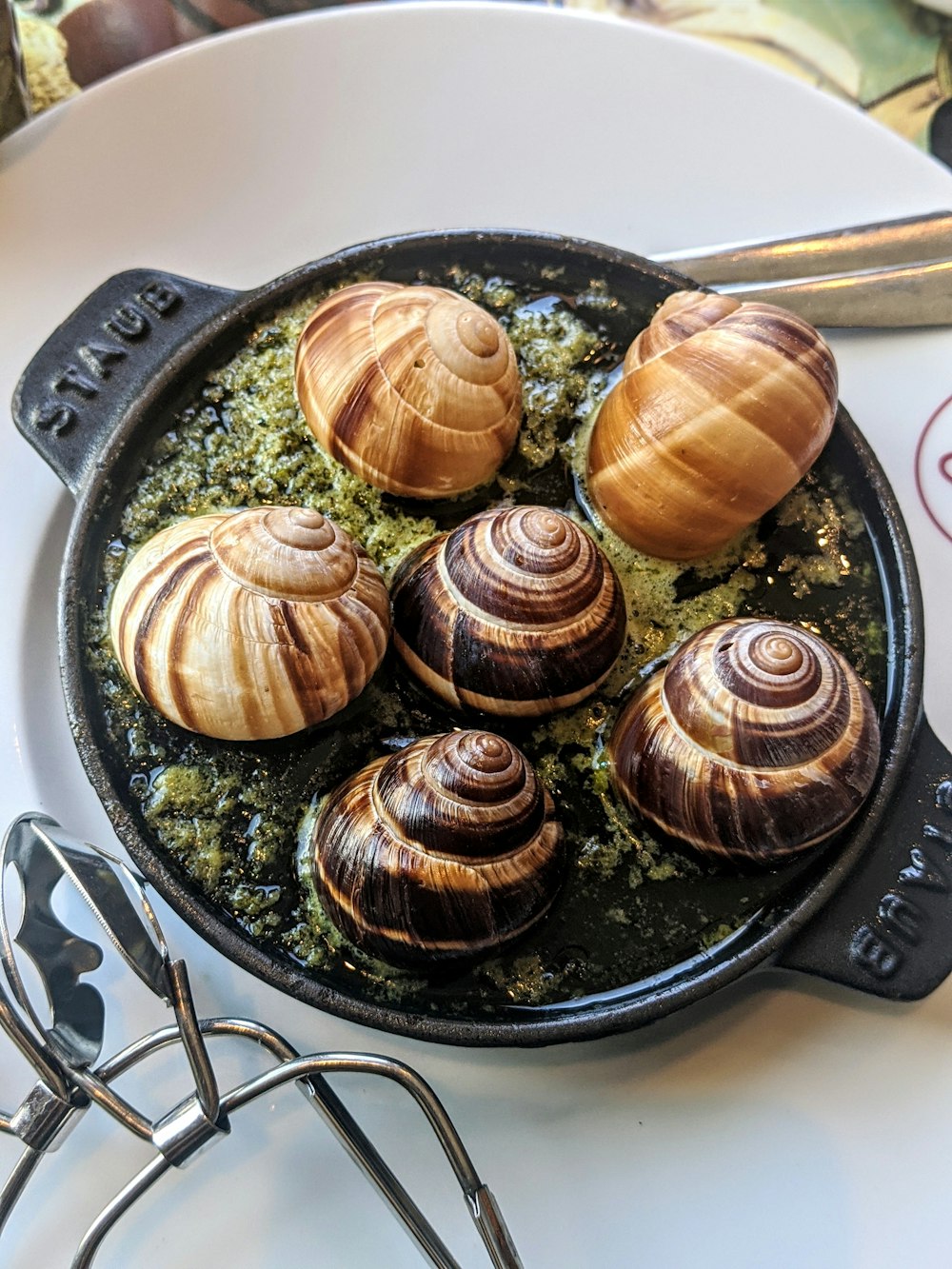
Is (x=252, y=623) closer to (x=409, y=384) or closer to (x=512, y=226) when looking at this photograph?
(x=409, y=384)

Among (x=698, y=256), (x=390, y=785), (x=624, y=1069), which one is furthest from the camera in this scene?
(x=698, y=256)

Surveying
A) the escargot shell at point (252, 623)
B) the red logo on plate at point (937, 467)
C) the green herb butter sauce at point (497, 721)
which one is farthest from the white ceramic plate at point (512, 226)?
the escargot shell at point (252, 623)

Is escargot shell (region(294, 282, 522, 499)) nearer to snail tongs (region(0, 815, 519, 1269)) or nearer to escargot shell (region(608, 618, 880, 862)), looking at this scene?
escargot shell (region(608, 618, 880, 862))

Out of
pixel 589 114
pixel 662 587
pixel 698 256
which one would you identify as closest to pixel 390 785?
pixel 662 587

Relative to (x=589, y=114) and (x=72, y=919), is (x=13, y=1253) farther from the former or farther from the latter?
(x=589, y=114)

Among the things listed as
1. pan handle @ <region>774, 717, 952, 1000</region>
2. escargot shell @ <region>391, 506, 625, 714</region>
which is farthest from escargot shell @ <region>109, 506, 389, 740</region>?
pan handle @ <region>774, 717, 952, 1000</region>

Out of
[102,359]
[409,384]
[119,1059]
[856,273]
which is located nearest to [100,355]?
[102,359]

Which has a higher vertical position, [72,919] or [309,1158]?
[72,919]

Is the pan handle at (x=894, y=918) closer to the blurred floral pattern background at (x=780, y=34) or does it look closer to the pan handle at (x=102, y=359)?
the pan handle at (x=102, y=359)
